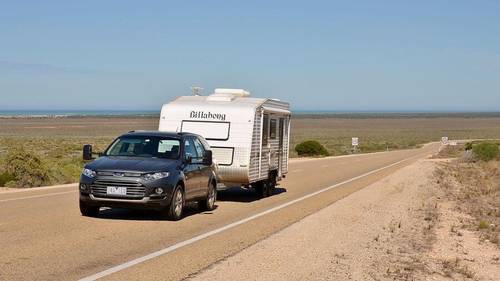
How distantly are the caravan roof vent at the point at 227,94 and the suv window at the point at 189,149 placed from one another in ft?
11.2

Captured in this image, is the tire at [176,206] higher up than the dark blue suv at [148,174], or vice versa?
the dark blue suv at [148,174]

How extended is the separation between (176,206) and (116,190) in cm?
129

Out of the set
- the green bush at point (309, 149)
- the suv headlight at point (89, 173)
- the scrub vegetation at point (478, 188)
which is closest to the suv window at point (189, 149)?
the suv headlight at point (89, 173)

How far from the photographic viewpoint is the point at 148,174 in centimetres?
1342

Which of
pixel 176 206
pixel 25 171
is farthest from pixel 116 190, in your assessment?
pixel 25 171

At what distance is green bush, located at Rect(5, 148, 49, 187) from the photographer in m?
23.5

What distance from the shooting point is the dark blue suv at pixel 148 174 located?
1331cm

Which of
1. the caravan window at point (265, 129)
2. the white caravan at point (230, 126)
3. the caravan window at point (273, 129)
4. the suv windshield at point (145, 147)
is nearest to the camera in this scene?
the suv windshield at point (145, 147)

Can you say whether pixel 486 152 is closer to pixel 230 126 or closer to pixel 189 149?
pixel 230 126

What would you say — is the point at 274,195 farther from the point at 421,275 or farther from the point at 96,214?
the point at 421,275

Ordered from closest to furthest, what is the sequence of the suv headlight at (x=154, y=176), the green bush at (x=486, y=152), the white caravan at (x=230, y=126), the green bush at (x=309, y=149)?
the suv headlight at (x=154, y=176) → the white caravan at (x=230, y=126) → the green bush at (x=486, y=152) → the green bush at (x=309, y=149)

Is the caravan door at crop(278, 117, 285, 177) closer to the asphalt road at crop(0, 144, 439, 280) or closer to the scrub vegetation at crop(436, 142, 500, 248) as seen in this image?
the asphalt road at crop(0, 144, 439, 280)

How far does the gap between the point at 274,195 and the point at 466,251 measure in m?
9.38

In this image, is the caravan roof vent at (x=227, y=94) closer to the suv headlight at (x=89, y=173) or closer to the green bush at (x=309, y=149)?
the suv headlight at (x=89, y=173)
